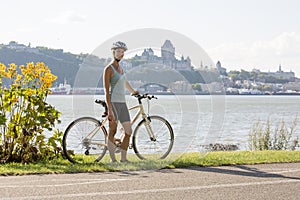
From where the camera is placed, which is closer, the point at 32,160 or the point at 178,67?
the point at 32,160

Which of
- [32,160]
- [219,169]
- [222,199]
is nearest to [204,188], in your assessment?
[222,199]

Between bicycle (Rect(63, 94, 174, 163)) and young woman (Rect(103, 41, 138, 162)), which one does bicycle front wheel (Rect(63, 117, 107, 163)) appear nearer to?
bicycle (Rect(63, 94, 174, 163))

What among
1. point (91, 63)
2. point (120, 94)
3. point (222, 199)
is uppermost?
point (91, 63)

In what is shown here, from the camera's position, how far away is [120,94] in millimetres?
7996

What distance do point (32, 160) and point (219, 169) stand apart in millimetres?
2950

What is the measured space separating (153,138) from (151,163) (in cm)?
68

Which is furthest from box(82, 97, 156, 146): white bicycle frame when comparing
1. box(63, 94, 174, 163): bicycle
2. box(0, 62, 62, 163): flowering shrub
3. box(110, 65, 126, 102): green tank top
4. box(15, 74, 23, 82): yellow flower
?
box(15, 74, 23, 82): yellow flower

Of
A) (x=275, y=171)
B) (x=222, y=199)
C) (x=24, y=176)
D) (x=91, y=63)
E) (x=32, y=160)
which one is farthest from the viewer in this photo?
(x=91, y=63)

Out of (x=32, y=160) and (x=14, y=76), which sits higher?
(x=14, y=76)

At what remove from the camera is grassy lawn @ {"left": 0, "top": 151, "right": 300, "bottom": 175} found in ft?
24.3

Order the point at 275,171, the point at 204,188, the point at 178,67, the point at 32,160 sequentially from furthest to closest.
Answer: the point at 178,67
the point at 32,160
the point at 275,171
the point at 204,188

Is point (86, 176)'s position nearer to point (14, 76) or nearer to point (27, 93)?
point (27, 93)

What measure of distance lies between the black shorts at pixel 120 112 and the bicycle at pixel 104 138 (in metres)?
0.21

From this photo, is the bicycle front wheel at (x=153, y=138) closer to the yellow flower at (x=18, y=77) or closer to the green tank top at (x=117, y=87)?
the green tank top at (x=117, y=87)
